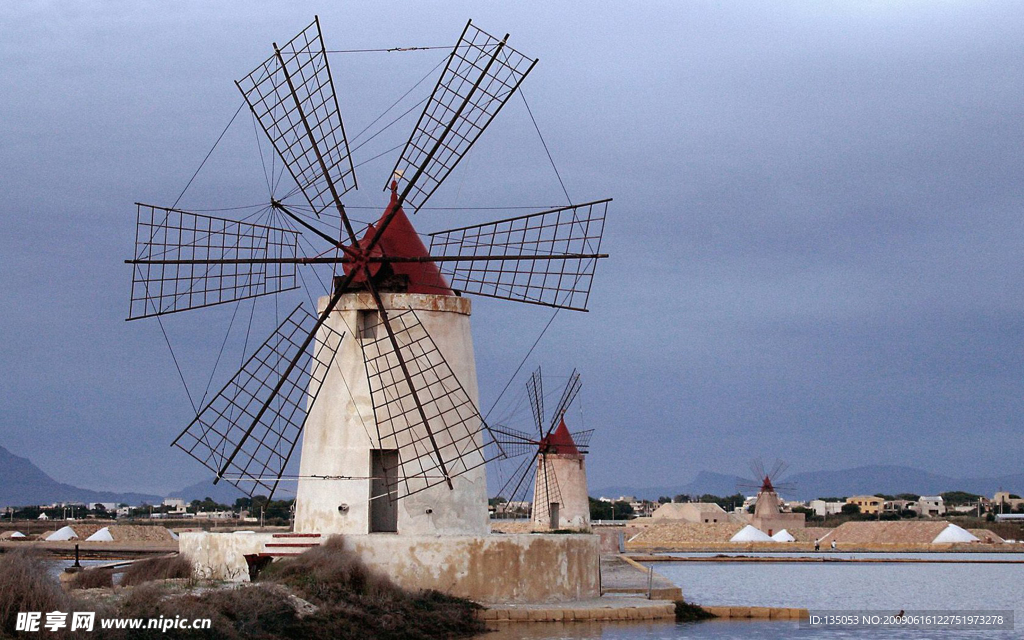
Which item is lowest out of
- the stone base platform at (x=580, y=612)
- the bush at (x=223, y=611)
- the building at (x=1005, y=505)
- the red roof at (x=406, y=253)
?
the stone base platform at (x=580, y=612)

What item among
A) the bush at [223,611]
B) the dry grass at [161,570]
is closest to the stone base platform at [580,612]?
the bush at [223,611]

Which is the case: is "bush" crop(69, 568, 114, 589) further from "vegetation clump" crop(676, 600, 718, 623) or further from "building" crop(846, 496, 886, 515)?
"building" crop(846, 496, 886, 515)

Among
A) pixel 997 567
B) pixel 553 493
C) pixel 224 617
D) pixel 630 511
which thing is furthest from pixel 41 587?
pixel 630 511

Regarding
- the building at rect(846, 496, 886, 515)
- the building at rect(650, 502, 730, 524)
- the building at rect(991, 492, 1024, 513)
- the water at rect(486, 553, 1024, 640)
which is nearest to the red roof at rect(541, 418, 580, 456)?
the water at rect(486, 553, 1024, 640)

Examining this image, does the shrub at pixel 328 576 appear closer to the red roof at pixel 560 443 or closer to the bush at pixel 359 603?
the bush at pixel 359 603

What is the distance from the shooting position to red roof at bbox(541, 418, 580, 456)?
103 ft

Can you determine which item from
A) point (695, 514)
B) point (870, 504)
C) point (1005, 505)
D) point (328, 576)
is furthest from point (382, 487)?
point (870, 504)

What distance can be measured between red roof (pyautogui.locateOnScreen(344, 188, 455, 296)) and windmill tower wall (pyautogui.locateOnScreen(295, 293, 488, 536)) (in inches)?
12.0

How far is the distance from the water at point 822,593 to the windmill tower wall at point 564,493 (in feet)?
8.56

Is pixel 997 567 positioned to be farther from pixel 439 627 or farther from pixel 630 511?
pixel 630 511

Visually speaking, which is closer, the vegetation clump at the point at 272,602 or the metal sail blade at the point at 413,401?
the vegetation clump at the point at 272,602

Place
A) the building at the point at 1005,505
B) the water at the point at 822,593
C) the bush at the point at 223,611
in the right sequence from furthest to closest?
the building at the point at 1005,505 < the water at the point at 822,593 < the bush at the point at 223,611

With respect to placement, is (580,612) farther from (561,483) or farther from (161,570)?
(561,483)

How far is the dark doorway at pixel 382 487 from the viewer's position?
14.3 m
